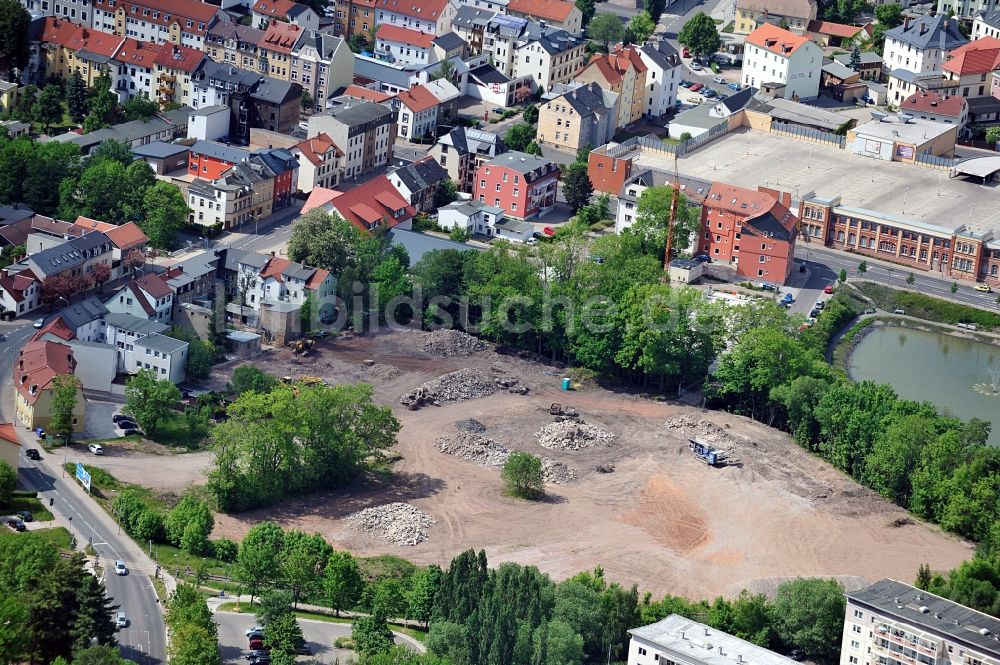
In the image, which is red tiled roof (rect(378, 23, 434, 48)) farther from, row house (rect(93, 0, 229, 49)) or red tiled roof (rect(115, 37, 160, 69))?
red tiled roof (rect(115, 37, 160, 69))

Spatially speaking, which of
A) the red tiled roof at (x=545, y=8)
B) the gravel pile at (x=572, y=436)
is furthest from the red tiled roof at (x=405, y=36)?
the gravel pile at (x=572, y=436)

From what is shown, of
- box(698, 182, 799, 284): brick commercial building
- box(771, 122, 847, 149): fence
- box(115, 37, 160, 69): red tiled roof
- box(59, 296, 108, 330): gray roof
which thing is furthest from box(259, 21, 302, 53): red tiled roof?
box(59, 296, 108, 330): gray roof

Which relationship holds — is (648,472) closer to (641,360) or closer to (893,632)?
(641,360)

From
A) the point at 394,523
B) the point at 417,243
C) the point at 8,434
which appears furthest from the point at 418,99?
the point at 8,434

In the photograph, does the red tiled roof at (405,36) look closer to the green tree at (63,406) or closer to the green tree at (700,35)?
the green tree at (700,35)

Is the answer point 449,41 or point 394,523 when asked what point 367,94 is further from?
point 394,523
